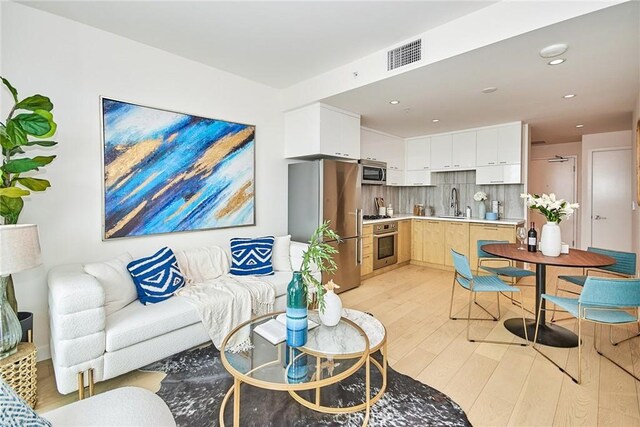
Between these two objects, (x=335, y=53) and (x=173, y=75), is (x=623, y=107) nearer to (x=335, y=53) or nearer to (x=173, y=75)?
(x=335, y=53)

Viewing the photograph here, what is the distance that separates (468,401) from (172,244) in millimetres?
2799

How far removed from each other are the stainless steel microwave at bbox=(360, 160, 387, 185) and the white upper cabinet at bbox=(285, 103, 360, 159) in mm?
731

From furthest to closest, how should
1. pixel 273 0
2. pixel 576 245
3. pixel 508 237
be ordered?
pixel 576 245
pixel 508 237
pixel 273 0

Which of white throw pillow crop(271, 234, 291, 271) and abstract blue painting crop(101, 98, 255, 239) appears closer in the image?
abstract blue painting crop(101, 98, 255, 239)

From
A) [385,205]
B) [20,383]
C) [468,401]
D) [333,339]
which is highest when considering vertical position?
[385,205]

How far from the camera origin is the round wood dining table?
240cm

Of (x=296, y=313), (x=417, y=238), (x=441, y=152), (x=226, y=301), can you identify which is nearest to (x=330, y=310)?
(x=296, y=313)

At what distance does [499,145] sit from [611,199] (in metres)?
2.66

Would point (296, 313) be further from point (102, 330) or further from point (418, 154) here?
point (418, 154)

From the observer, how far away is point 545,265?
8.49 ft

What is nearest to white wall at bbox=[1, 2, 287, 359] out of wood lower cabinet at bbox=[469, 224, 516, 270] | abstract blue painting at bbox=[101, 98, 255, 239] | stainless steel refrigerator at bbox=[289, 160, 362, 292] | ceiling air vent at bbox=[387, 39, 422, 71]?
abstract blue painting at bbox=[101, 98, 255, 239]

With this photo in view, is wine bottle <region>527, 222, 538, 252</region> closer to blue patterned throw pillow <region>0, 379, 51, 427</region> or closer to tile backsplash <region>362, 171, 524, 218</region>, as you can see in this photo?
tile backsplash <region>362, 171, 524, 218</region>

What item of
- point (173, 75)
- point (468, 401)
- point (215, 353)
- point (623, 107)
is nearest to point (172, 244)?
point (215, 353)

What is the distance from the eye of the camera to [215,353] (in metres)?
2.38
